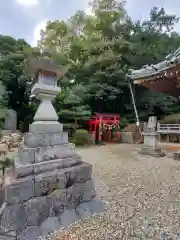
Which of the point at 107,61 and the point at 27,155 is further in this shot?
the point at 107,61

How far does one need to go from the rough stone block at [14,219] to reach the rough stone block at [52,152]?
608 mm

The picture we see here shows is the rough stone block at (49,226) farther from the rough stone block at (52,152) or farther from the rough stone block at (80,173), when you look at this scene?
the rough stone block at (52,152)

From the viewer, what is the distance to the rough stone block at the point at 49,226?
7.27 feet

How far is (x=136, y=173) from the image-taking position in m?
4.32

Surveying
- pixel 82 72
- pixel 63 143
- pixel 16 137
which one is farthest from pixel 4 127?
pixel 63 143

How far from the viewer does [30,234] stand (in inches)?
84.0

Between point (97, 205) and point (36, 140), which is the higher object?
point (36, 140)

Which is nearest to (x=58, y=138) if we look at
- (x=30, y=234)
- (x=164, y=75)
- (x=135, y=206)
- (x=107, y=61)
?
(x=30, y=234)

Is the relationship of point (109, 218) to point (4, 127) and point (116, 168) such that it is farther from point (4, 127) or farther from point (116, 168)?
point (4, 127)

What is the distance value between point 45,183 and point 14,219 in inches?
20.2

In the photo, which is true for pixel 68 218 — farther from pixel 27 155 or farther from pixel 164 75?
pixel 164 75

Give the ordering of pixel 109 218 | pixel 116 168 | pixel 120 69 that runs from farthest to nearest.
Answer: pixel 120 69, pixel 116 168, pixel 109 218

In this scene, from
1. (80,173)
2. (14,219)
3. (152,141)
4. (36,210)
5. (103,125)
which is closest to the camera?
(14,219)

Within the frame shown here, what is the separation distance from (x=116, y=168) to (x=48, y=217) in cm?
272
